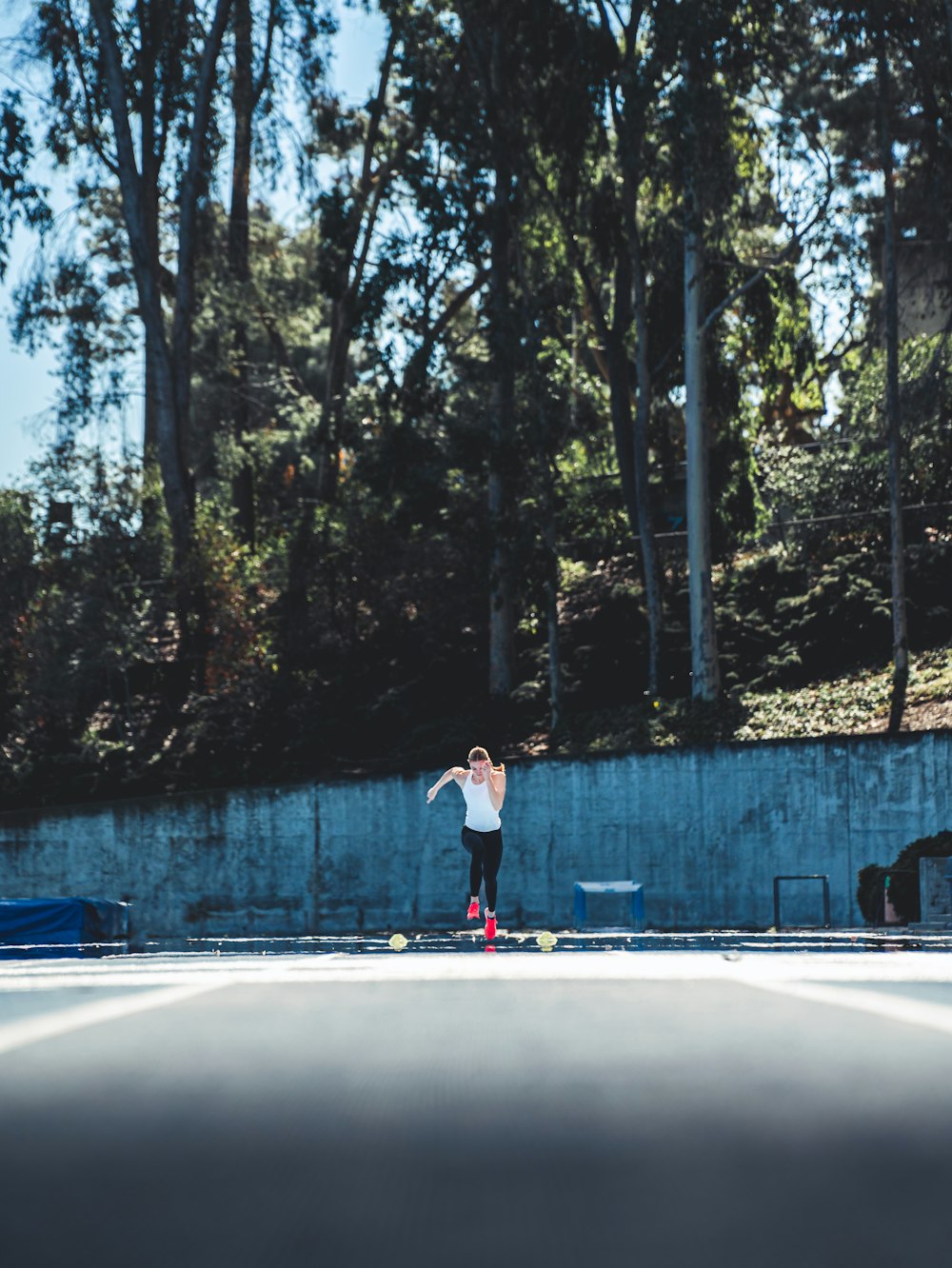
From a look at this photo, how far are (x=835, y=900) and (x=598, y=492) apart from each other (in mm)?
15487

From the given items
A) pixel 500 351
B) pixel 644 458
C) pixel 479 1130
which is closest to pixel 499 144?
pixel 500 351

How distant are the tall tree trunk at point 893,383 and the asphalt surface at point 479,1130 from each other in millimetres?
23535

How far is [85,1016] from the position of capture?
5.65 meters

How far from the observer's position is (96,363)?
3884 cm

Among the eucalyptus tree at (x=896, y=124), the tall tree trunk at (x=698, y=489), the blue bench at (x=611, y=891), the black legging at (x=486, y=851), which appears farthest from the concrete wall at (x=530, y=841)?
the black legging at (x=486, y=851)

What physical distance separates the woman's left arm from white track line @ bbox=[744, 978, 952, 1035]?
7723 mm

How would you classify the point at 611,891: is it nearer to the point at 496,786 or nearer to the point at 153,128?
the point at 496,786

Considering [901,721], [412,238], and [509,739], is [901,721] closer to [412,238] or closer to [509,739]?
[509,739]

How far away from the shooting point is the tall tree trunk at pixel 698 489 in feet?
99.2

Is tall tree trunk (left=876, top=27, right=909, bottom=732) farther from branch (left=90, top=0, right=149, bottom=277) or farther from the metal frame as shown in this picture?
branch (left=90, top=0, right=149, bottom=277)

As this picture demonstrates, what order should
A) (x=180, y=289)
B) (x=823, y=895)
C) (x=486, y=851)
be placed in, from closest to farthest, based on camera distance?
(x=486, y=851), (x=823, y=895), (x=180, y=289)

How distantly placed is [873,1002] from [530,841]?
20907 mm

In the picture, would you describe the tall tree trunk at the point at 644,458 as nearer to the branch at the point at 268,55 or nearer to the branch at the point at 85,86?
the branch at the point at 268,55

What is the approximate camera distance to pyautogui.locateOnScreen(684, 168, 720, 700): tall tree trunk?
3023 centimetres
